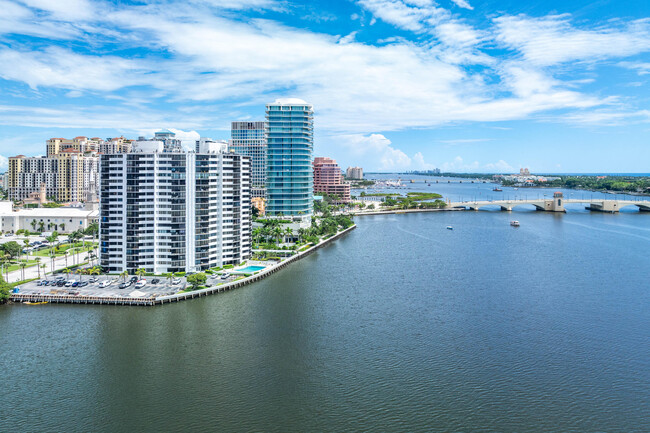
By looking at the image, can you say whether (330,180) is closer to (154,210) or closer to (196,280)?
(154,210)

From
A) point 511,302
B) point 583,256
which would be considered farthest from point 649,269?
point 511,302

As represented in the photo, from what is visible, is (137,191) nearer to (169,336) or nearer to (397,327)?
(169,336)

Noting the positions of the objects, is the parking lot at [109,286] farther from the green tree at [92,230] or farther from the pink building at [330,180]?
the pink building at [330,180]

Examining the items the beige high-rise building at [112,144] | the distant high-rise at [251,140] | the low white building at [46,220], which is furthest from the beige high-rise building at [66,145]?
the low white building at [46,220]

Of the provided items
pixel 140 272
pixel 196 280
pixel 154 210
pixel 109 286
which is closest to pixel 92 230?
pixel 154 210

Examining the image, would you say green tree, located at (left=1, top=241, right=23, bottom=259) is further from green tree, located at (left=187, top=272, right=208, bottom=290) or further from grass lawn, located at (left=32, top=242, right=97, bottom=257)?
green tree, located at (left=187, top=272, right=208, bottom=290)

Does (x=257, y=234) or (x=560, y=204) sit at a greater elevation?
(x=560, y=204)

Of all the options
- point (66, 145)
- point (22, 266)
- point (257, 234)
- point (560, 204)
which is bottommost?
point (22, 266)
